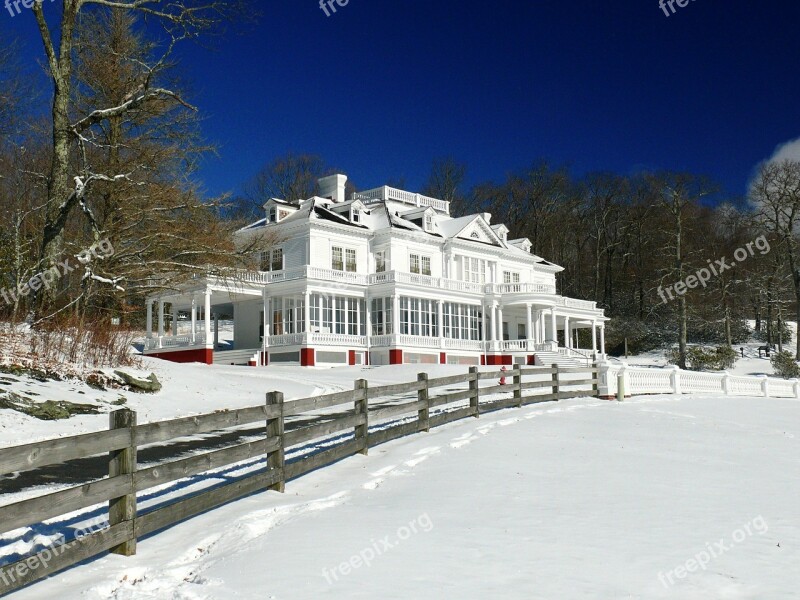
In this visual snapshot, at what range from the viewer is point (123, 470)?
6.06 meters

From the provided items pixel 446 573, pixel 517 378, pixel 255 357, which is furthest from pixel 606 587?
pixel 255 357

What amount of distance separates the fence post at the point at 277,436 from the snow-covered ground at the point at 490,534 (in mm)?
154

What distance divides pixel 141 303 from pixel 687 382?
31493 millimetres

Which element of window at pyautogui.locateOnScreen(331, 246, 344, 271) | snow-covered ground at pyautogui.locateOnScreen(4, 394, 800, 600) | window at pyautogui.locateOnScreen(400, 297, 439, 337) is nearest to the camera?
snow-covered ground at pyautogui.locateOnScreen(4, 394, 800, 600)

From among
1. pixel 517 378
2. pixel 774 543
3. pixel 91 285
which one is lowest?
pixel 774 543

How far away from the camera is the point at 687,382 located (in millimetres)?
27500

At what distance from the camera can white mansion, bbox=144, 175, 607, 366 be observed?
38969 mm

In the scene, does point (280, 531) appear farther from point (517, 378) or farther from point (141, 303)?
point (141, 303)

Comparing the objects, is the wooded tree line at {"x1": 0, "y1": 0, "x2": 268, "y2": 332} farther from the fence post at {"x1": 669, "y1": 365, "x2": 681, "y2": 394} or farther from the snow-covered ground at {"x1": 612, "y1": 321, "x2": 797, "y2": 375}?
the snow-covered ground at {"x1": 612, "y1": 321, "x2": 797, "y2": 375}

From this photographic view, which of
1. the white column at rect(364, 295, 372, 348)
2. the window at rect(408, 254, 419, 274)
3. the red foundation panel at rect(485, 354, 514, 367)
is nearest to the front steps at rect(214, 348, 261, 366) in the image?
the white column at rect(364, 295, 372, 348)

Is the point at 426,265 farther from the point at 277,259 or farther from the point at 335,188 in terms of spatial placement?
the point at 277,259

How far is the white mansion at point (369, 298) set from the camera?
39.0 metres

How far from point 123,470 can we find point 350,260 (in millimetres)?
36996

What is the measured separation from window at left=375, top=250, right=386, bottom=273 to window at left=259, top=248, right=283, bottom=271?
548cm
